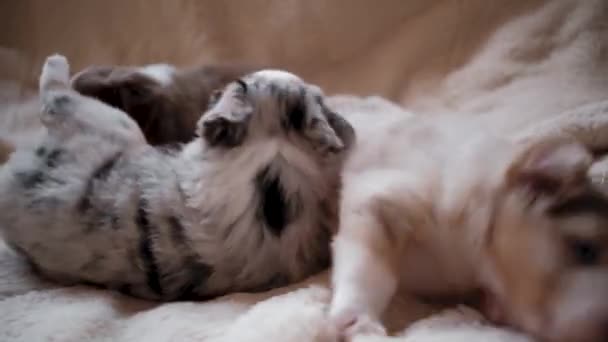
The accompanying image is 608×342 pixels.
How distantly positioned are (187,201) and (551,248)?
2.60 ft

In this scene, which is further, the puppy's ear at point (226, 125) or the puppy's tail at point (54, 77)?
the puppy's tail at point (54, 77)

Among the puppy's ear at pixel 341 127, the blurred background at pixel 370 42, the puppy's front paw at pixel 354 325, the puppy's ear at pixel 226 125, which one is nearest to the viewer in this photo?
→ the puppy's front paw at pixel 354 325

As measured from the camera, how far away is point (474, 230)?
156 cm

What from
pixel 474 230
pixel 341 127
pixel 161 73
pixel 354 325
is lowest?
pixel 354 325

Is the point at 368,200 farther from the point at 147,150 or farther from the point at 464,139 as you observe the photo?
the point at 147,150

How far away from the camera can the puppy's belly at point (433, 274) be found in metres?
1.62

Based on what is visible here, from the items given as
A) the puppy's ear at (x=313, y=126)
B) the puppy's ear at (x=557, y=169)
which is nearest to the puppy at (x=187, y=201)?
the puppy's ear at (x=313, y=126)

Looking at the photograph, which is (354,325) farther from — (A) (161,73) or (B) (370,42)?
(B) (370,42)

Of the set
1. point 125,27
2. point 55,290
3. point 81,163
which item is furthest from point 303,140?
point 125,27

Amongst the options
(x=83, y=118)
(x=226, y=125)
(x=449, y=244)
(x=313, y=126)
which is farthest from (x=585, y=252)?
(x=83, y=118)

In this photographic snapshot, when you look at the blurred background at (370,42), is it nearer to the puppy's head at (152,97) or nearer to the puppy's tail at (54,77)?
the puppy's head at (152,97)

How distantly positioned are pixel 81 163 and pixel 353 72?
1121 mm

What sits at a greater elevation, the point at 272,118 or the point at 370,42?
the point at 370,42

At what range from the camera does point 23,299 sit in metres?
1.62
